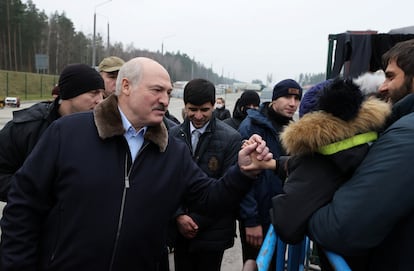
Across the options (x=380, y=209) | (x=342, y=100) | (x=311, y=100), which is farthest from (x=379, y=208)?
(x=311, y=100)

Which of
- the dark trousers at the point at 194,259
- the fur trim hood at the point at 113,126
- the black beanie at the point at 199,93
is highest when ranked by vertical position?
the black beanie at the point at 199,93

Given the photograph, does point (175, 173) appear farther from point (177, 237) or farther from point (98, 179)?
point (177, 237)

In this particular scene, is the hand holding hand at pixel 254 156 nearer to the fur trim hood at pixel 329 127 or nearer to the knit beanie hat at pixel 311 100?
the knit beanie hat at pixel 311 100

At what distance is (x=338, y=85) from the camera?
145 centimetres

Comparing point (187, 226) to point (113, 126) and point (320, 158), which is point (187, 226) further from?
point (320, 158)

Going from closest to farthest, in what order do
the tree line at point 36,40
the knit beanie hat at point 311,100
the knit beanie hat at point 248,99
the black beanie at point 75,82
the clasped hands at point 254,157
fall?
the knit beanie hat at point 311,100
the clasped hands at point 254,157
the black beanie at point 75,82
the knit beanie hat at point 248,99
the tree line at point 36,40

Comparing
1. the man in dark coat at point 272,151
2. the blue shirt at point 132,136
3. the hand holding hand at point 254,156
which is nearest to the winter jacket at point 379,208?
the hand holding hand at point 254,156

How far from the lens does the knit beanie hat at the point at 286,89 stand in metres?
3.28

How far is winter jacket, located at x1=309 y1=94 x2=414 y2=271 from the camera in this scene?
126 cm

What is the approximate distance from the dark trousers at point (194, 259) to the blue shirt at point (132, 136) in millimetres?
1264

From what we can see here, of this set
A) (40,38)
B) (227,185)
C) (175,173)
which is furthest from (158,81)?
(40,38)

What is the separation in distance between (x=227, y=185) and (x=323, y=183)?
0.82 metres

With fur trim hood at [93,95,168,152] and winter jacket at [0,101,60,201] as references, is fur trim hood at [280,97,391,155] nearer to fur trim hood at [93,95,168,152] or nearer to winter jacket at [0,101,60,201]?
fur trim hood at [93,95,168,152]

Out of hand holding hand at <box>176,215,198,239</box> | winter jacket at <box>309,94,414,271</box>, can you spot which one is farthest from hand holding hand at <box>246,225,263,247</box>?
winter jacket at <box>309,94,414,271</box>
